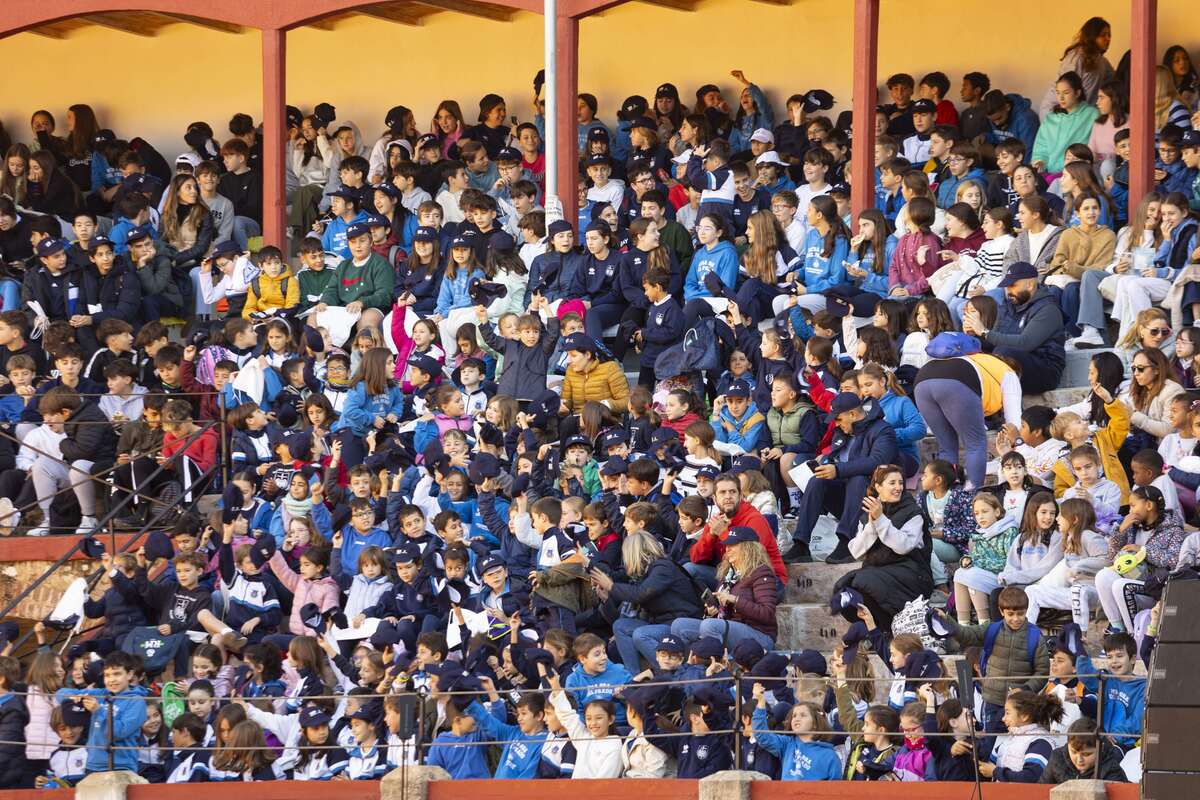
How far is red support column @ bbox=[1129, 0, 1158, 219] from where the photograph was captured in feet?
54.9

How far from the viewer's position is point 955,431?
48.0 ft

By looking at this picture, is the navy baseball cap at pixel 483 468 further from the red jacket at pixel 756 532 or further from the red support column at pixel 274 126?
the red support column at pixel 274 126

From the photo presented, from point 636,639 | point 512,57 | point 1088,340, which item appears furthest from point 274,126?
point 636,639

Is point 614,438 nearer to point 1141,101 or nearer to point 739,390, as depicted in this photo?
point 739,390

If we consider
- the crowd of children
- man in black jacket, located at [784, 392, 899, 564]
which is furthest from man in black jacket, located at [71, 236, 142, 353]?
man in black jacket, located at [784, 392, 899, 564]

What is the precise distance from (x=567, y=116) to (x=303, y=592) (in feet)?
17.7

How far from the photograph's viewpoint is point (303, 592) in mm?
15617

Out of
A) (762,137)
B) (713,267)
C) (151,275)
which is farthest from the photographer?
(151,275)

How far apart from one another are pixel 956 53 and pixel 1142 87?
12.5ft

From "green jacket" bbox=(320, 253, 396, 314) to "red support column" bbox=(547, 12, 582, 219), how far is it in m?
1.55

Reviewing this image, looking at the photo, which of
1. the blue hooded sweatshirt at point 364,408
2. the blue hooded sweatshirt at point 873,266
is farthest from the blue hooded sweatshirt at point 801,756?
the blue hooded sweatshirt at point 364,408

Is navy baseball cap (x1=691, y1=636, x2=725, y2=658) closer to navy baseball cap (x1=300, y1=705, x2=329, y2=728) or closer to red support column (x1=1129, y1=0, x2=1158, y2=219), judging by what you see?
navy baseball cap (x1=300, y1=705, x2=329, y2=728)

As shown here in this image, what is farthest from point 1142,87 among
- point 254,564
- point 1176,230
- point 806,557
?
point 254,564

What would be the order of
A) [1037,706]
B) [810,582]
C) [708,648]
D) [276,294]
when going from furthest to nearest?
[276,294]
[810,582]
[708,648]
[1037,706]
